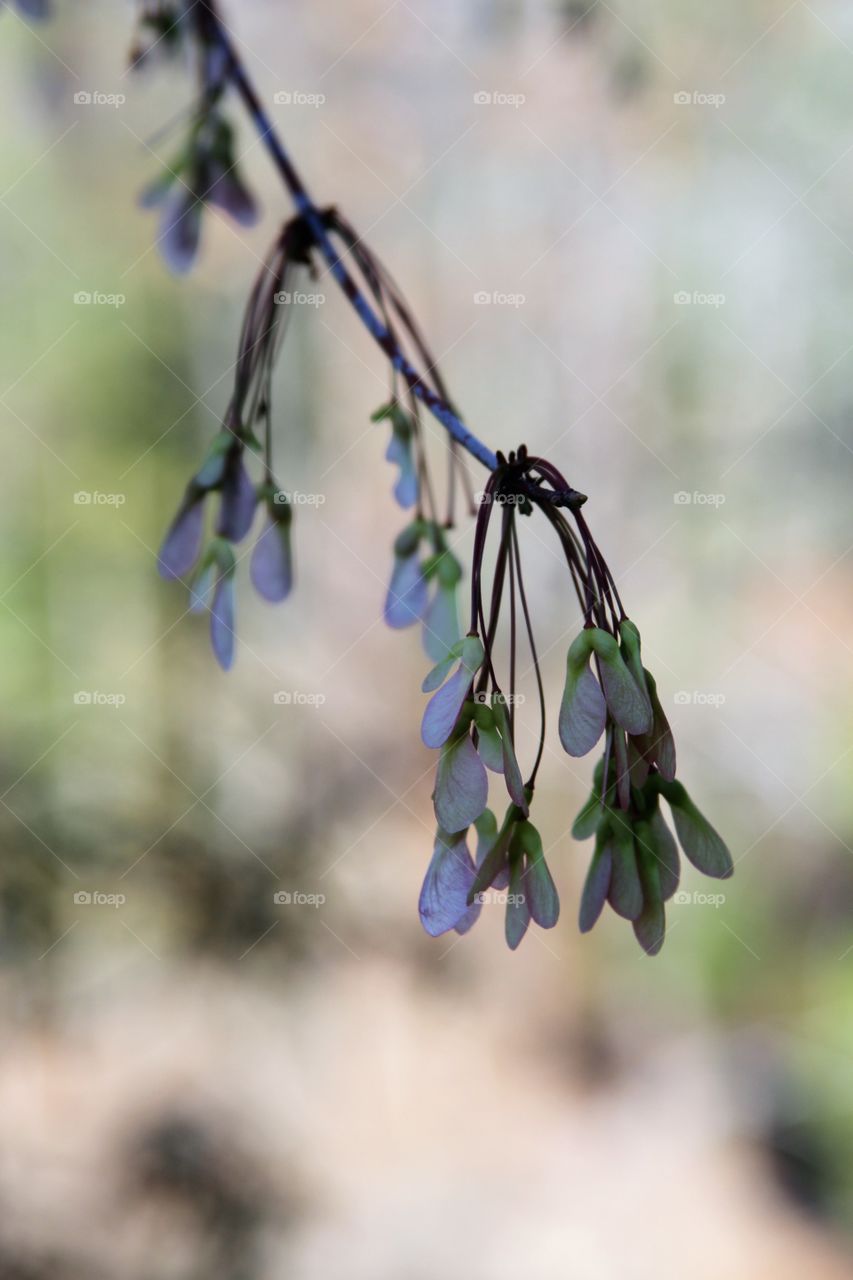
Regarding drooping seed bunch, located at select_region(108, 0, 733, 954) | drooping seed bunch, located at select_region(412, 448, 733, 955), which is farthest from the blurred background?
drooping seed bunch, located at select_region(412, 448, 733, 955)

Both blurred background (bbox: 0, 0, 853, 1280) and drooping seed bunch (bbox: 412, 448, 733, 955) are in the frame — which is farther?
blurred background (bbox: 0, 0, 853, 1280)

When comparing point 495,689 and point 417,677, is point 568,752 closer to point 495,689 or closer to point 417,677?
point 495,689

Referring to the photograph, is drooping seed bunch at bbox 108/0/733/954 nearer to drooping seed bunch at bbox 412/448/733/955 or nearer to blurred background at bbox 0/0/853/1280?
drooping seed bunch at bbox 412/448/733/955

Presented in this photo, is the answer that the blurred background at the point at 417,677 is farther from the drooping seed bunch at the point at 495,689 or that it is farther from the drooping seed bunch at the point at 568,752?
the drooping seed bunch at the point at 568,752

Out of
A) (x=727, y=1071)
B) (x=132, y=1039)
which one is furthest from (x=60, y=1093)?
(x=727, y=1071)

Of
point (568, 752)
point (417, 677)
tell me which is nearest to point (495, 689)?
point (568, 752)

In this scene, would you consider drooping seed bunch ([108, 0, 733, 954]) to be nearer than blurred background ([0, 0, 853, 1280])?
Yes

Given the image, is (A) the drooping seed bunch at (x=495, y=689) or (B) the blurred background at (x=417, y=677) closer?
(A) the drooping seed bunch at (x=495, y=689)

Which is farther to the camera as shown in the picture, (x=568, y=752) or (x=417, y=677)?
(x=417, y=677)

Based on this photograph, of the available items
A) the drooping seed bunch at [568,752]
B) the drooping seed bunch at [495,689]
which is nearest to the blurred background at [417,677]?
the drooping seed bunch at [495,689]
